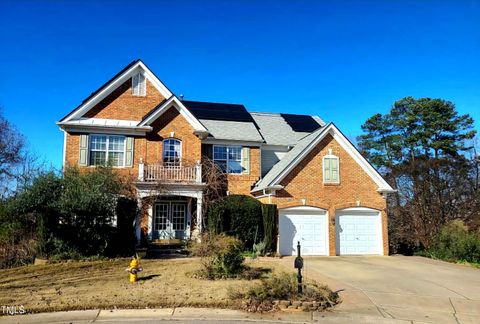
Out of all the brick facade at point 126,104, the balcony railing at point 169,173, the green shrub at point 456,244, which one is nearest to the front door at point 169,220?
the balcony railing at point 169,173

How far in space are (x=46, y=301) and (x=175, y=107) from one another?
556 inches

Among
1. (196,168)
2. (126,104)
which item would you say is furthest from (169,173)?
(126,104)

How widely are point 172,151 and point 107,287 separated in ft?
38.2

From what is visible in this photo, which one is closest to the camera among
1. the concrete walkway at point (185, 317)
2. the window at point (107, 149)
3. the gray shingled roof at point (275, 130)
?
the concrete walkway at point (185, 317)

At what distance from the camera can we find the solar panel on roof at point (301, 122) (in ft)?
90.9

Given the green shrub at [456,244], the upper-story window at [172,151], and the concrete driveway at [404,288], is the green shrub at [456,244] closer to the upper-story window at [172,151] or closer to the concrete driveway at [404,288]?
the concrete driveway at [404,288]

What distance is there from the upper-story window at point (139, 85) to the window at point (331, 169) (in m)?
10.9

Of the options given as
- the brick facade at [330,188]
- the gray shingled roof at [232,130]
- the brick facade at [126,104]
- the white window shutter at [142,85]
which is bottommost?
the brick facade at [330,188]

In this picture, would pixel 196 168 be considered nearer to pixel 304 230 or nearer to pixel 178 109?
pixel 178 109

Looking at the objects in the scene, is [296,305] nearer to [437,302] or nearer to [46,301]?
[437,302]

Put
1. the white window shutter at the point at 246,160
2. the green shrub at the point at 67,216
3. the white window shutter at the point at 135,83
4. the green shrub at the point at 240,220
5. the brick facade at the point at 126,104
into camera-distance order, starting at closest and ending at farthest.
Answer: the green shrub at the point at 67,216 → the green shrub at the point at 240,220 → the brick facade at the point at 126,104 → the white window shutter at the point at 135,83 → the white window shutter at the point at 246,160

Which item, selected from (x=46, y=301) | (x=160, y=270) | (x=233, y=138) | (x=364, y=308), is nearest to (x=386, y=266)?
(x=364, y=308)

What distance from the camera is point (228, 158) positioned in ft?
76.6

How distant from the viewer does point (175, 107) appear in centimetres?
2194
